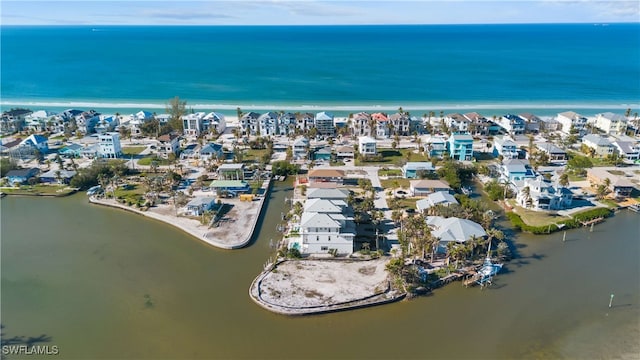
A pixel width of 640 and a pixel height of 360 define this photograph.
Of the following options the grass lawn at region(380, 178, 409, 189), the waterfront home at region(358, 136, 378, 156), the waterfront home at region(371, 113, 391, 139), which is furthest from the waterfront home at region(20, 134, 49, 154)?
the waterfront home at region(371, 113, 391, 139)

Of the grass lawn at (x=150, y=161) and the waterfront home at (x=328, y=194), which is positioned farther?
the grass lawn at (x=150, y=161)

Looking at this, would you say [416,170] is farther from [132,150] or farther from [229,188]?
[132,150]

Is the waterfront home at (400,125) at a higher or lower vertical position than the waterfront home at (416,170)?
higher

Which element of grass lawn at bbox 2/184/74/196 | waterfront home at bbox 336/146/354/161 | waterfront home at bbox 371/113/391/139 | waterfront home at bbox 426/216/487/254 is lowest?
waterfront home at bbox 426/216/487/254

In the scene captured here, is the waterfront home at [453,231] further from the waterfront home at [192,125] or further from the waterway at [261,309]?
the waterfront home at [192,125]

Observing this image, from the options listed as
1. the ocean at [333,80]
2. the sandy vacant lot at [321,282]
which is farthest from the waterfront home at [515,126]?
the sandy vacant lot at [321,282]

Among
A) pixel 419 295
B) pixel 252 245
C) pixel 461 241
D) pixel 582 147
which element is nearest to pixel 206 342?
pixel 252 245

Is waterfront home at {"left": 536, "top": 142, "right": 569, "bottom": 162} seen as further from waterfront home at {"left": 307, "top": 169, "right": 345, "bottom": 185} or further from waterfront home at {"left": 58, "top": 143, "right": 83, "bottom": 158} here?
waterfront home at {"left": 58, "top": 143, "right": 83, "bottom": 158}
